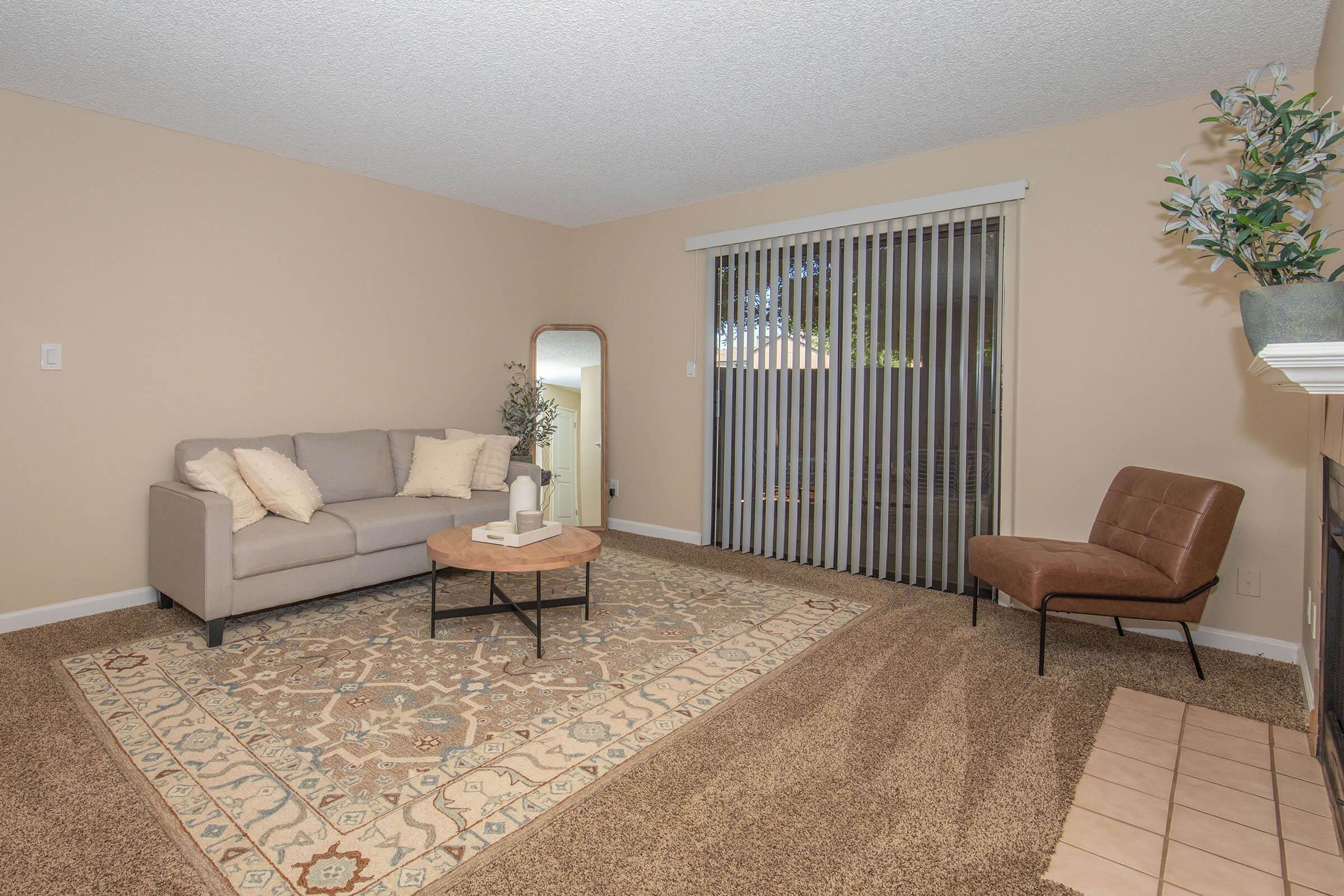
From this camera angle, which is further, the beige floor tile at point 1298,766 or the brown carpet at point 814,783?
the beige floor tile at point 1298,766

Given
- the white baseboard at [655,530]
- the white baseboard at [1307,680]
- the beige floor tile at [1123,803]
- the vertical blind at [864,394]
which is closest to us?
the beige floor tile at [1123,803]

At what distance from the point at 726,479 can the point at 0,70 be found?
15.0 ft

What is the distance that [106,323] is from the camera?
3.65 meters

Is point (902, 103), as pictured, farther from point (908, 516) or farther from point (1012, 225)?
point (908, 516)

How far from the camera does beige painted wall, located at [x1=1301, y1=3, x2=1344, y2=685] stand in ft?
7.72

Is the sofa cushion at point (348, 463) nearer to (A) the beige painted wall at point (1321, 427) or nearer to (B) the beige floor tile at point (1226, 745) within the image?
(B) the beige floor tile at point (1226, 745)

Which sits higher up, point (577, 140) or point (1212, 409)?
point (577, 140)

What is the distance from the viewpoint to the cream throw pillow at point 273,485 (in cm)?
361

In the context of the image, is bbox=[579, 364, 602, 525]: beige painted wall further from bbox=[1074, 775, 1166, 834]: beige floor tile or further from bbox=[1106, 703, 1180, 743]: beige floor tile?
bbox=[1074, 775, 1166, 834]: beige floor tile

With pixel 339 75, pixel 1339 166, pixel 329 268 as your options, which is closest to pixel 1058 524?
pixel 1339 166

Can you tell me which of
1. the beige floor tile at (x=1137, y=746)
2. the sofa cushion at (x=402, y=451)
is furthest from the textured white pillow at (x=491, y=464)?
the beige floor tile at (x=1137, y=746)

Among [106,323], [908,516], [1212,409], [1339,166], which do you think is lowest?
[908,516]

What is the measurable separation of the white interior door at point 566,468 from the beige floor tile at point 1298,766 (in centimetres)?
464

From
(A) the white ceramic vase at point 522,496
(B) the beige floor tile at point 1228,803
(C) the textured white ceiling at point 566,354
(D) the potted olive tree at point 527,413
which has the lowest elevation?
(B) the beige floor tile at point 1228,803
